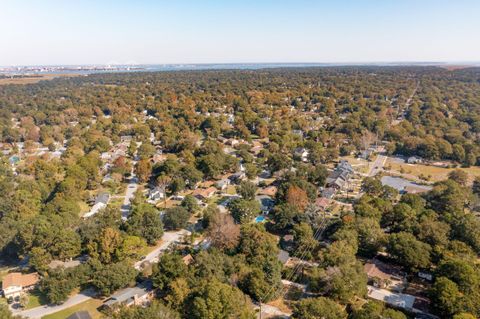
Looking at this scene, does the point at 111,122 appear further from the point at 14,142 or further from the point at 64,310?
the point at 64,310

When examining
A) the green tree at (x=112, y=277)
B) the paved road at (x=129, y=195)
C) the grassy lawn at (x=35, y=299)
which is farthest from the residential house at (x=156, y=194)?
the grassy lawn at (x=35, y=299)

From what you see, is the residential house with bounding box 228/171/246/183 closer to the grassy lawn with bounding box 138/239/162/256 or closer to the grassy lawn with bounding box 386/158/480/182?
the grassy lawn with bounding box 138/239/162/256

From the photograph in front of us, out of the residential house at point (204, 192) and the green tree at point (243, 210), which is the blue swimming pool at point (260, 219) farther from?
the residential house at point (204, 192)

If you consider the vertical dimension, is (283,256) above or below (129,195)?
below

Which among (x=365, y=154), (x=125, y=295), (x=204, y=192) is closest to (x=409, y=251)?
(x=125, y=295)

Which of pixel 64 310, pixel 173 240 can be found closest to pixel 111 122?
pixel 173 240

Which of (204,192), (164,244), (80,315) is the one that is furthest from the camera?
(204,192)

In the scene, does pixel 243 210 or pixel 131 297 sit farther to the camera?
pixel 243 210

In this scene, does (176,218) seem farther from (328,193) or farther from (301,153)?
(301,153)
